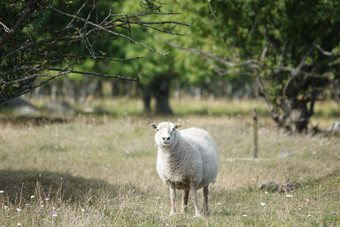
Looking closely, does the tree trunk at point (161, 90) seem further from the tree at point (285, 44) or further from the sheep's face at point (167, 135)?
the sheep's face at point (167, 135)

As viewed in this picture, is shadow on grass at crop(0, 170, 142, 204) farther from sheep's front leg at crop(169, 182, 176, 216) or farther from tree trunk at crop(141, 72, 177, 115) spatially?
tree trunk at crop(141, 72, 177, 115)

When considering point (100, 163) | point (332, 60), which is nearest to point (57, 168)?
point (100, 163)

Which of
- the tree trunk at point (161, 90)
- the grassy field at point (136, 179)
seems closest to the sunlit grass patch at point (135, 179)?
the grassy field at point (136, 179)

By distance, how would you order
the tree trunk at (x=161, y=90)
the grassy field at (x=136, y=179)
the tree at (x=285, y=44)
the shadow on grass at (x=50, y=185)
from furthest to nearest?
the tree trunk at (x=161, y=90)
the tree at (x=285, y=44)
the shadow on grass at (x=50, y=185)
the grassy field at (x=136, y=179)

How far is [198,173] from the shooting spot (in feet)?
22.2

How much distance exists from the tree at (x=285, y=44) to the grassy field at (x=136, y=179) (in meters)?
1.60

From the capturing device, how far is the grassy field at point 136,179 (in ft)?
20.0

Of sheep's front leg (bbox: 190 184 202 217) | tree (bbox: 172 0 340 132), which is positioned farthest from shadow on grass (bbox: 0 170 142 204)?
tree (bbox: 172 0 340 132)

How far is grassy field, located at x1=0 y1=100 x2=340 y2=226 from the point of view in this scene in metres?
6.10

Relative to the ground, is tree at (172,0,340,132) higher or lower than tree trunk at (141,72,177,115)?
higher

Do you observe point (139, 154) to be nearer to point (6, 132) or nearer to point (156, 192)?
point (6, 132)

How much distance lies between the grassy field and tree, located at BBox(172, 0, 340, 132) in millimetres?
1596

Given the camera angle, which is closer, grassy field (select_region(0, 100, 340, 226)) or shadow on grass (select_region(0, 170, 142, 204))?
grassy field (select_region(0, 100, 340, 226))

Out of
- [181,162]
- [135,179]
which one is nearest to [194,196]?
[181,162]
